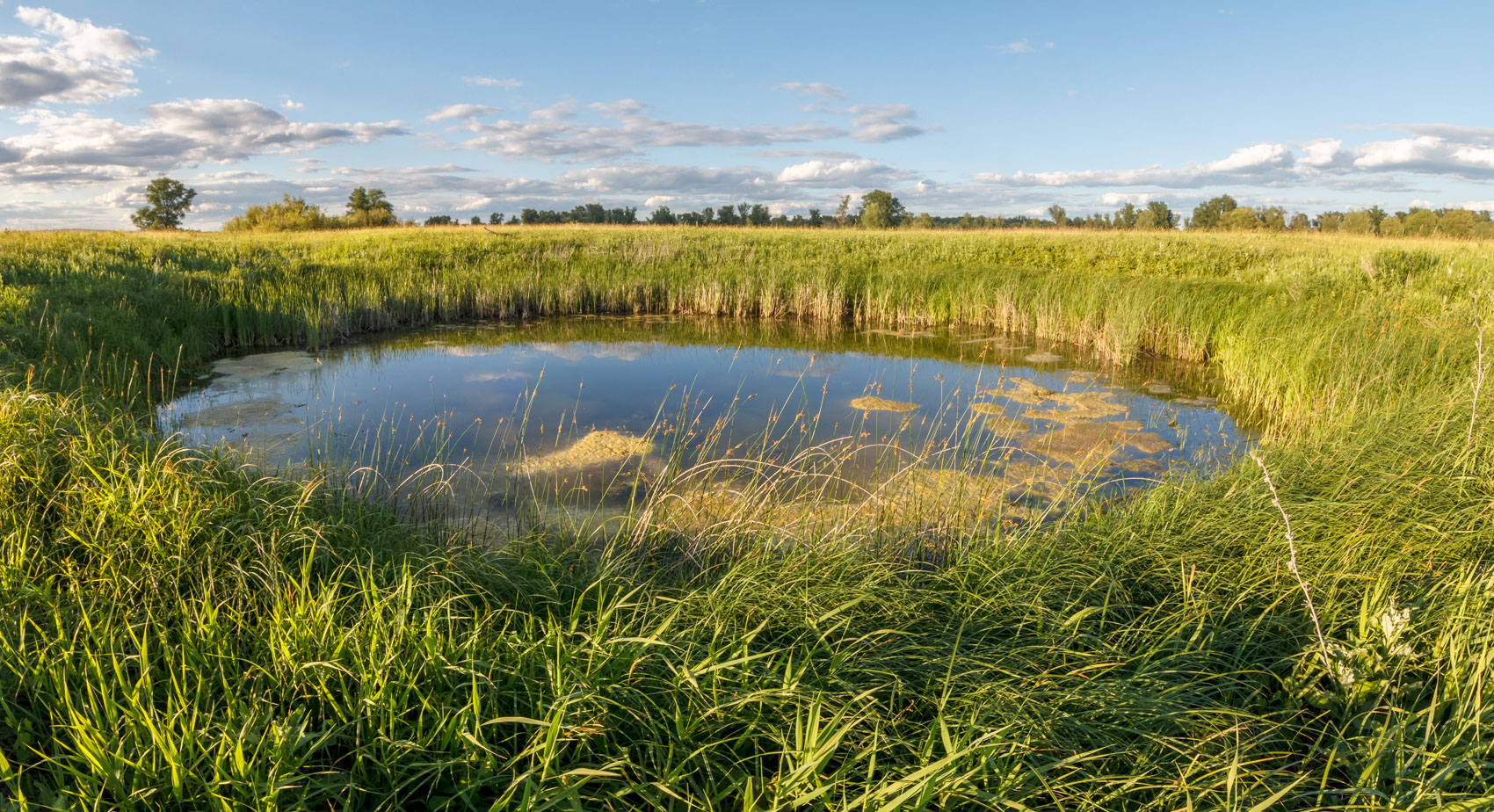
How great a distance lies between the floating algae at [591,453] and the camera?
16.3ft

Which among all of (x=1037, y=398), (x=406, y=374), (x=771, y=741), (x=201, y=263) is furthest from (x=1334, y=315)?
(x=201, y=263)

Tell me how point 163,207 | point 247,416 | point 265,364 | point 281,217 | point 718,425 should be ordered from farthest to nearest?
point 163,207 → point 281,217 → point 265,364 → point 247,416 → point 718,425

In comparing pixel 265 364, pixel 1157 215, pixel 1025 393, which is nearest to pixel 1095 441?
pixel 1025 393

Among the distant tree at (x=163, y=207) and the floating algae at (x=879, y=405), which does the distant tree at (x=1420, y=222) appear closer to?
the floating algae at (x=879, y=405)

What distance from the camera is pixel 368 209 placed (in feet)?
143

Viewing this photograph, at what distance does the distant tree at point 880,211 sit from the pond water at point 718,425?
2645 centimetres

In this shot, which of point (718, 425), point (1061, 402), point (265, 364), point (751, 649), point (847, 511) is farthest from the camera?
point (265, 364)

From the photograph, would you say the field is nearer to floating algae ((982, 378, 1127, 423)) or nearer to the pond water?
the pond water

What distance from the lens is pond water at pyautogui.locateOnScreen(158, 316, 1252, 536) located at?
389 cm

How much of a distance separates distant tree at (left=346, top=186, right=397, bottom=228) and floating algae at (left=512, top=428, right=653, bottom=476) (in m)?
35.2

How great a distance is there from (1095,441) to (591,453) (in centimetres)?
382

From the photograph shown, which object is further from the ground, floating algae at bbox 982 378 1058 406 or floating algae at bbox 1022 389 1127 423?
floating algae at bbox 982 378 1058 406

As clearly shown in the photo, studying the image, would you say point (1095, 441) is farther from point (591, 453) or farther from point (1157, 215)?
point (1157, 215)

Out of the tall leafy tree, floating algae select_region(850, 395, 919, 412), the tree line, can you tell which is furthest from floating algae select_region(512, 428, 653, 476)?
the tall leafy tree
